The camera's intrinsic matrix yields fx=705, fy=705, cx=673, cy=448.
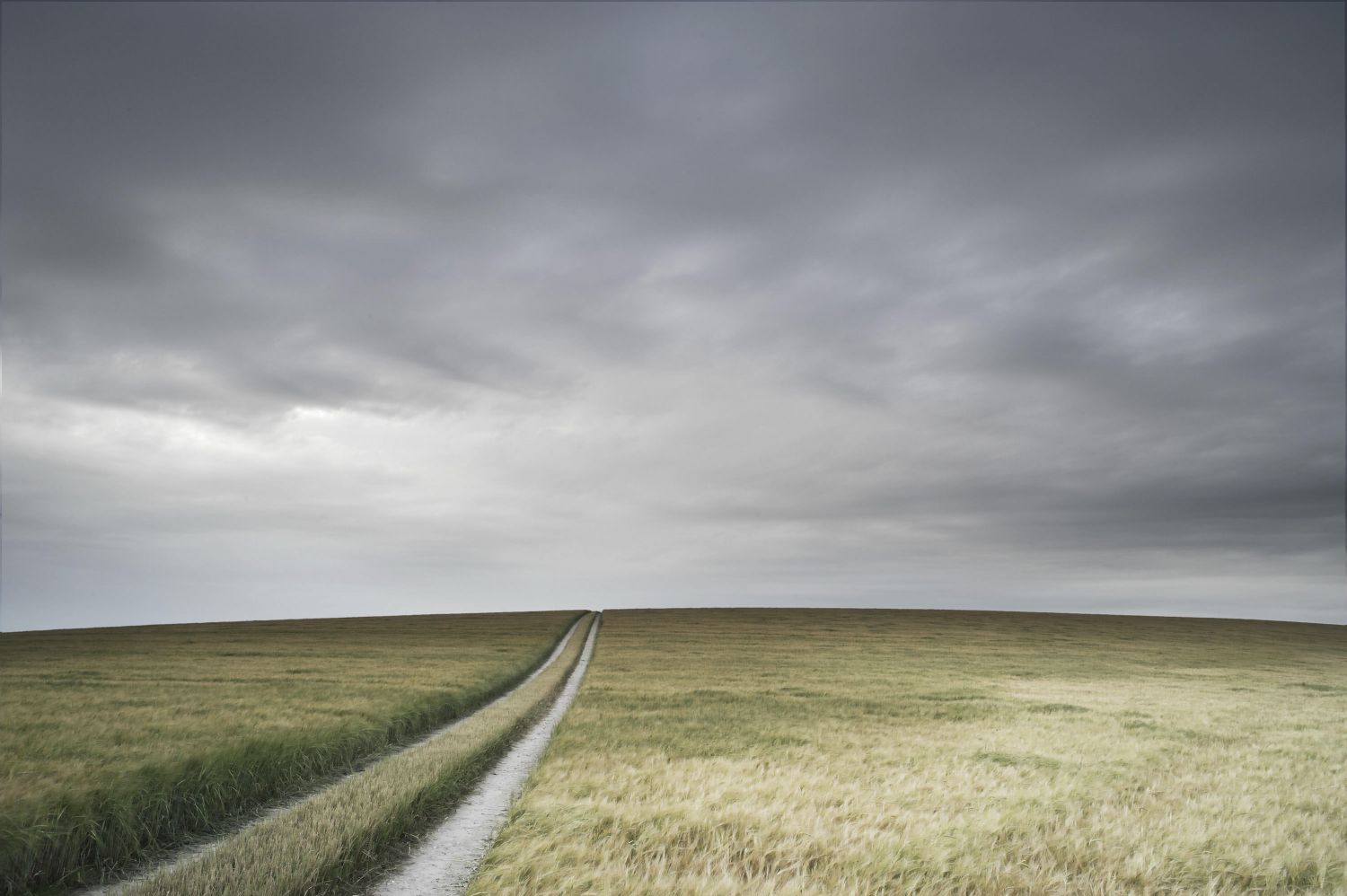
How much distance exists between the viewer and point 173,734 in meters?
11.7

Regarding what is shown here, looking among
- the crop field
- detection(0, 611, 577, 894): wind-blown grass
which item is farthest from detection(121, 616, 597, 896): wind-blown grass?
the crop field

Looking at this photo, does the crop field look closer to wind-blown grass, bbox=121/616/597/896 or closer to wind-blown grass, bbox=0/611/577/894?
wind-blown grass, bbox=121/616/597/896

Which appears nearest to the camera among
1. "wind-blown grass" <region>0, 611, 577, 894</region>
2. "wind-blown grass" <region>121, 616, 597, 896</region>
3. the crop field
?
"wind-blown grass" <region>121, 616, 597, 896</region>

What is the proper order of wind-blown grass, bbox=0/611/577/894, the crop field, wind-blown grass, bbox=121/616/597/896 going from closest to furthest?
wind-blown grass, bbox=121/616/597/896, the crop field, wind-blown grass, bbox=0/611/577/894

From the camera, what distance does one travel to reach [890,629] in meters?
62.6

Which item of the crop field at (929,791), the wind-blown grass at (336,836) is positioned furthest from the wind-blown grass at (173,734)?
the crop field at (929,791)

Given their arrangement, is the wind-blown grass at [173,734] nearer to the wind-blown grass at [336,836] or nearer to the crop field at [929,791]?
the wind-blown grass at [336,836]

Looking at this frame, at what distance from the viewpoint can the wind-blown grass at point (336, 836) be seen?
18.6 ft

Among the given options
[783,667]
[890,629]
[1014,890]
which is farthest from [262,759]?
[890,629]

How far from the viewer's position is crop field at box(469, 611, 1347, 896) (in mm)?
6410

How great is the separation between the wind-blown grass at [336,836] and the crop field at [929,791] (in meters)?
1.19

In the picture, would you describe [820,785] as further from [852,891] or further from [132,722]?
[132,722]

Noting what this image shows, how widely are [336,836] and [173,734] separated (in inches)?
292

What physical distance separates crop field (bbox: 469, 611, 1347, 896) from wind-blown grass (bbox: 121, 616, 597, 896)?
119cm
